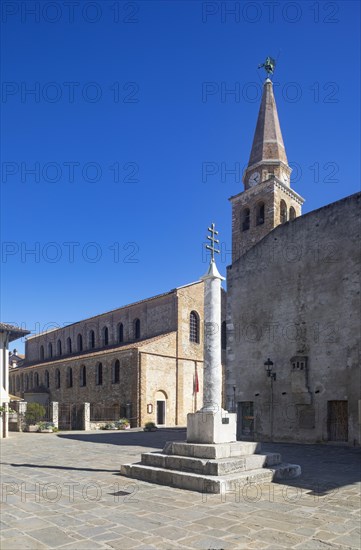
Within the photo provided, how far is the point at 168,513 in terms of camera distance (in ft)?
22.6

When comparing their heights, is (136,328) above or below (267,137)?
below

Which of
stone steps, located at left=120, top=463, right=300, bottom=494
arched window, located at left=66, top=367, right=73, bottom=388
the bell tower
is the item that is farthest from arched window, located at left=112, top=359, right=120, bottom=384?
stone steps, located at left=120, top=463, right=300, bottom=494

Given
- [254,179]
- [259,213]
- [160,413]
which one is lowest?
[160,413]

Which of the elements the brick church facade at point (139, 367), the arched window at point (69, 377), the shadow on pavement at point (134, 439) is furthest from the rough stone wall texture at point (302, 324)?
the arched window at point (69, 377)

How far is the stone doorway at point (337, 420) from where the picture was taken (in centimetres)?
1609

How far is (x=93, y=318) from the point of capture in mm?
41594

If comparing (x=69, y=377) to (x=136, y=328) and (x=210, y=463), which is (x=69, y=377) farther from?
(x=210, y=463)

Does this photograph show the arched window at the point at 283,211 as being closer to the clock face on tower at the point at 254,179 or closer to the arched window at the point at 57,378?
the clock face on tower at the point at 254,179

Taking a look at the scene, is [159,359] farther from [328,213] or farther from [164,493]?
[164,493]

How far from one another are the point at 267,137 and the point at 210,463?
979 inches

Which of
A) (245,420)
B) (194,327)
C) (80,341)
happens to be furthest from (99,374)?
(245,420)

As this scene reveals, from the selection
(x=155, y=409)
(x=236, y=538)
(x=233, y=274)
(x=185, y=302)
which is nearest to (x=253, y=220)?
(x=233, y=274)

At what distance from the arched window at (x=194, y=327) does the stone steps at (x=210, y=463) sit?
78.6 ft

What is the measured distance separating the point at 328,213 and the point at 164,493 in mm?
13160
